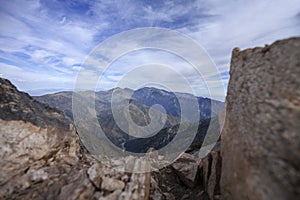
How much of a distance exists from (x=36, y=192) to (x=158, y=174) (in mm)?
10162

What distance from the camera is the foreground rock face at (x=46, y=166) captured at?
8.67 m

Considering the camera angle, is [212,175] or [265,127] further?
[212,175]

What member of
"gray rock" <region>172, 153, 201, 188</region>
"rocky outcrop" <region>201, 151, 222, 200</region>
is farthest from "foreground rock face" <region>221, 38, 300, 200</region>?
"gray rock" <region>172, 153, 201, 188</region>

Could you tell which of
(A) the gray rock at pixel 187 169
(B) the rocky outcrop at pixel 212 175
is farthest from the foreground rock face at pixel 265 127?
(A) the gray rock at pixel 187 169

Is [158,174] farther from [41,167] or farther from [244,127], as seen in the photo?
[244,127]

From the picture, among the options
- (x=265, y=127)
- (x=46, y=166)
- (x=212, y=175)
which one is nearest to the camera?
(x=265, y=127)

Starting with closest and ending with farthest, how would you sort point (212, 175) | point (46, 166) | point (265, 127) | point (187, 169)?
point (265, 127)
point (46, 166)
point (212, 175)
point (187, 169)

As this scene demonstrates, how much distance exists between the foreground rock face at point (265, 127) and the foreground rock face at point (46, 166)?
5.02 m

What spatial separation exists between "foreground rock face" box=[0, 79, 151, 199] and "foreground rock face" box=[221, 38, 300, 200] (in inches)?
198

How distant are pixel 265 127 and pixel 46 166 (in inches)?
453

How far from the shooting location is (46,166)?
10.7 metres

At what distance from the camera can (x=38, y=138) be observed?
11320 millimetres

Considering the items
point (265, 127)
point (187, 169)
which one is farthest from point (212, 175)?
A: point (265, 127)

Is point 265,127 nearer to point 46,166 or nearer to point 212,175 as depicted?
point 212,175
